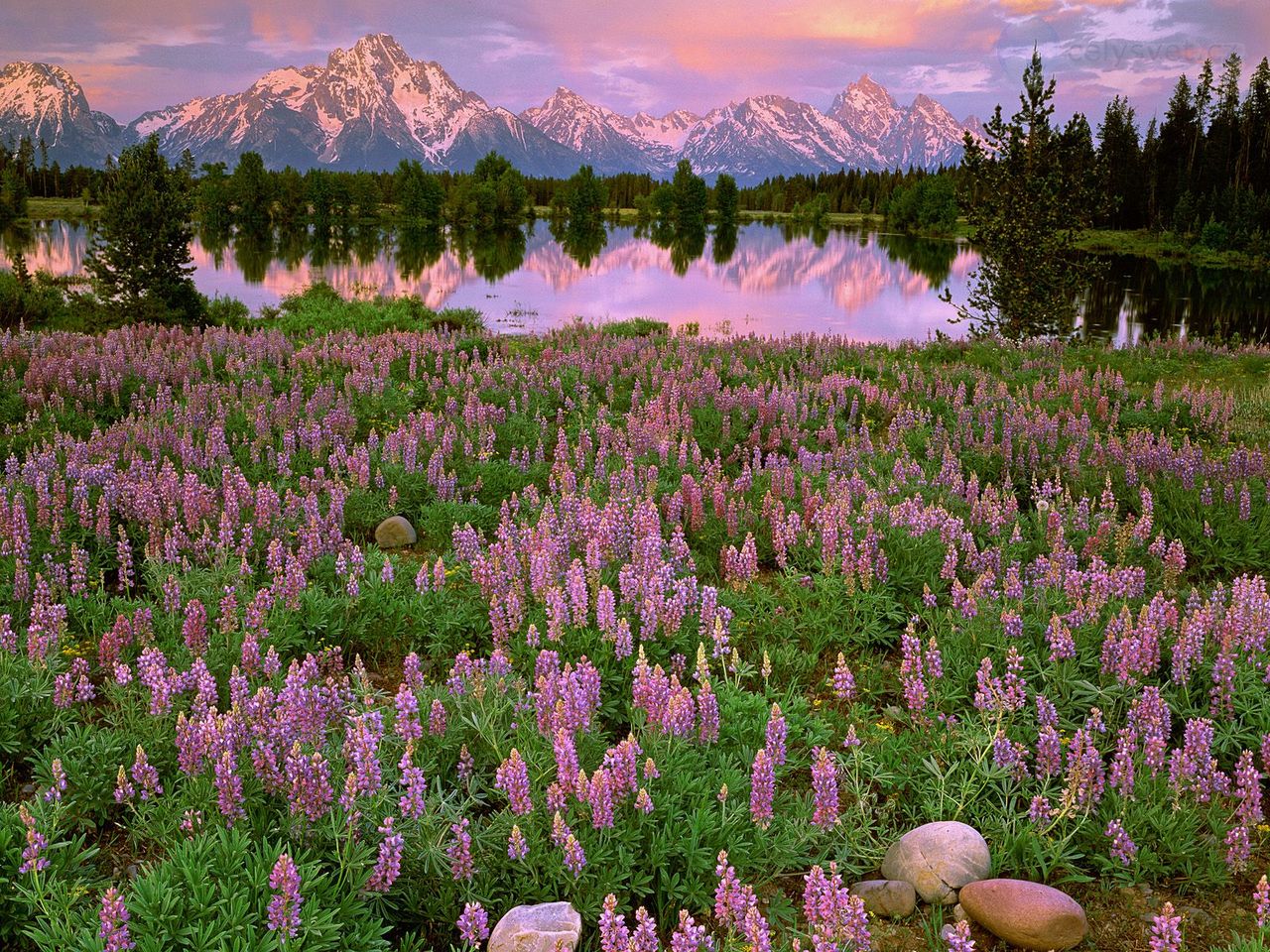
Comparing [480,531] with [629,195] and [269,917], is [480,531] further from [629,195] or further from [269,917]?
[629,195]

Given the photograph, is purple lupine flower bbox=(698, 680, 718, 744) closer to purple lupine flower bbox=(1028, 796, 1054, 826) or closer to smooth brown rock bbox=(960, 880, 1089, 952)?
smooth brown rock bbox=(960, 880, 1089, 952)

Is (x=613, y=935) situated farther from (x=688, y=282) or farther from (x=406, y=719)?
(x=688, y=282)

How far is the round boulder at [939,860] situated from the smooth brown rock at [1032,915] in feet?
0.69

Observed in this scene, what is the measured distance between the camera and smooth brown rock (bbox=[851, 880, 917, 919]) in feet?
14.7

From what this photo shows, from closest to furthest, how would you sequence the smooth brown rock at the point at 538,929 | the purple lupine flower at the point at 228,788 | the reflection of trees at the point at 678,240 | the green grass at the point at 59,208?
the smooth brown rock at the point at 538,929 < the purple lupine flower at the point at 228,788 < the reflection of trees at the point at 678,240 < the green grass at the point at 59,208

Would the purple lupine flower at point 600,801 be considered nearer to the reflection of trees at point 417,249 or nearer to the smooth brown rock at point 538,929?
the smooth brown rock at point 538,929

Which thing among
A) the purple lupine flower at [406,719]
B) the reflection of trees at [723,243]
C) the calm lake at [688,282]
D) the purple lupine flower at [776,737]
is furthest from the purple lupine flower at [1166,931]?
the reflection of trees at [723,243]

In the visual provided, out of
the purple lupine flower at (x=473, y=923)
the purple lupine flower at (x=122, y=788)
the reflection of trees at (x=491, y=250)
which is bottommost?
the purple lupine flower at (x=473, y=923)

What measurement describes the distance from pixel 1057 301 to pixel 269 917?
24211 mm

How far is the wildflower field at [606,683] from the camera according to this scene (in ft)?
13.2

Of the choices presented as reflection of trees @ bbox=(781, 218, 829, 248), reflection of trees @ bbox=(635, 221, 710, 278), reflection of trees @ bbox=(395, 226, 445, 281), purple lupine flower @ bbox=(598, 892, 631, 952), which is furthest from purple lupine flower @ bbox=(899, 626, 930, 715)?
reflection of trees @ bbox=(781, 218, 829, 248)

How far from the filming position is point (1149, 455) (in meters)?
10.9

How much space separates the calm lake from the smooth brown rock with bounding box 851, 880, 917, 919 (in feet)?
98.6

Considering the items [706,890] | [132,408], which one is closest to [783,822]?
[706,890]
